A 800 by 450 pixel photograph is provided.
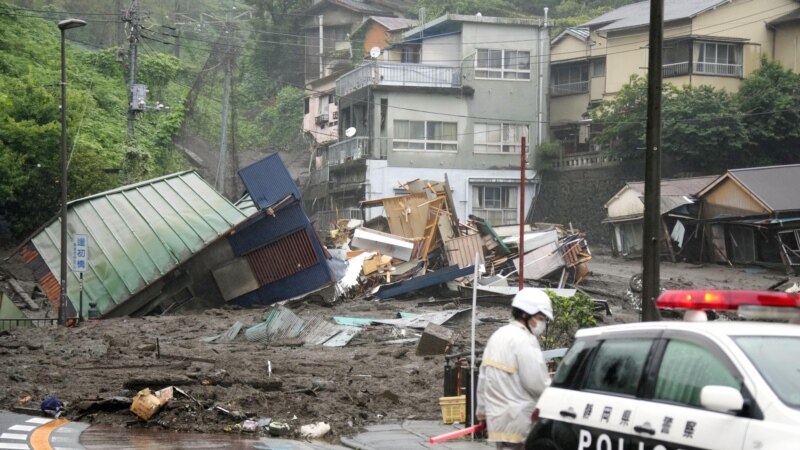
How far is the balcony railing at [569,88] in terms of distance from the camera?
54375 mm

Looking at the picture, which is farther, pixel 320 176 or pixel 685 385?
pixel 320 176

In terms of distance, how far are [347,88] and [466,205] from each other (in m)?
10.3

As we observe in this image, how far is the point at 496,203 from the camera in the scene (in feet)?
174

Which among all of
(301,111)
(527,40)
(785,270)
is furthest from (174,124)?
(785,270)

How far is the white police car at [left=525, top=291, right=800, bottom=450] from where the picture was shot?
564 centimetres

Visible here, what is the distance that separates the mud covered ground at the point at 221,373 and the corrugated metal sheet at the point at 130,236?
86.7 inches

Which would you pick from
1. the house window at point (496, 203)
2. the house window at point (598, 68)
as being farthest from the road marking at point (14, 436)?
the house window at point (598, 68)

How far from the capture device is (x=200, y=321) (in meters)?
29.0

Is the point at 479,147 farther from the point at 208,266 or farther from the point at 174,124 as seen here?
the point at 208,266

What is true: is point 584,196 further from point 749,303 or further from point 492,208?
point 749,303

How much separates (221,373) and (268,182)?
18316mm

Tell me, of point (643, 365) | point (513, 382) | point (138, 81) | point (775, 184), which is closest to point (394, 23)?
point (138, 81)

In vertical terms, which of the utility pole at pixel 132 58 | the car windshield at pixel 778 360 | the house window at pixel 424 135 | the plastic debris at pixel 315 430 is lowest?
the plastic debris at pixel 315 430

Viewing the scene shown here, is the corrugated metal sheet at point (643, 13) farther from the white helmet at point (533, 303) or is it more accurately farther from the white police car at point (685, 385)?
the white police car at point (685, 385)
